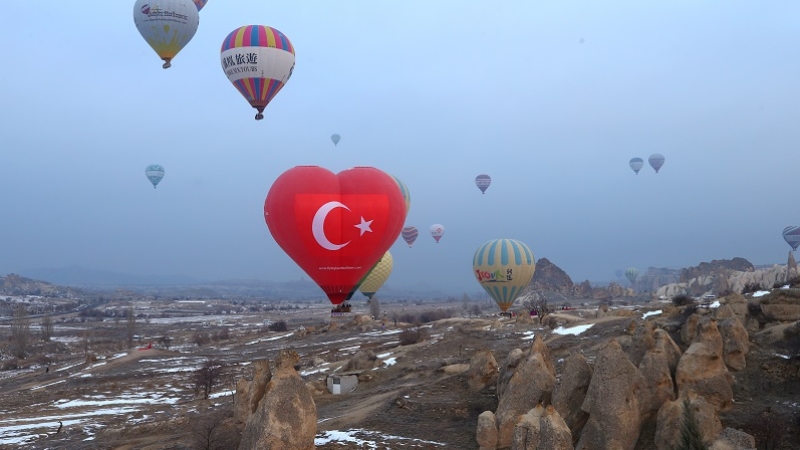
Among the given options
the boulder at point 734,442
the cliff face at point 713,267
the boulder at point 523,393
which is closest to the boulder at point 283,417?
the boulder at point 523,393

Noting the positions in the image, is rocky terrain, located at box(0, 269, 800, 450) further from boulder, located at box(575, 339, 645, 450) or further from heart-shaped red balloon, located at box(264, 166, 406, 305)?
heart-shaped red balloon, located at box(264, 166, 406, 305)

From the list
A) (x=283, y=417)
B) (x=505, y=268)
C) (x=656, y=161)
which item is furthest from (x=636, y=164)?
(x=283, y=417)

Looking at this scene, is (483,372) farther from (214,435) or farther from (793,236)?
(793,236)

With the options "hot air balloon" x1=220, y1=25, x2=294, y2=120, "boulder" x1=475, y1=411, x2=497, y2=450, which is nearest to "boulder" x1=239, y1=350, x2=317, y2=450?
"boulder" x1=475, y1=411, x2=497, y2=450

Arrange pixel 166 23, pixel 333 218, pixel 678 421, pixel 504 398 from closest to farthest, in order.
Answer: pixel 678 421 → pixel 504 398 → pixel 333 218 → pixel 166 23

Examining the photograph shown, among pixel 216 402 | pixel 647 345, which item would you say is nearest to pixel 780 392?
pixel 647 345

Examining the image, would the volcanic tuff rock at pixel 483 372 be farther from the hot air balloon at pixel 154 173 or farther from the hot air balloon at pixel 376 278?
the hot air balloon at pixel 154 173

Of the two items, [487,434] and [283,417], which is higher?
[283,417]
